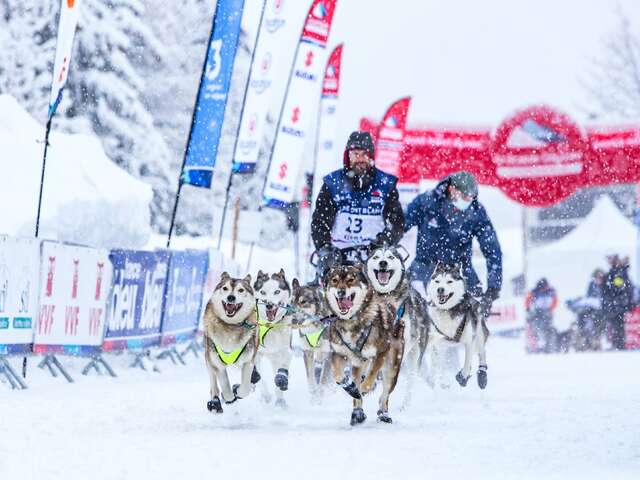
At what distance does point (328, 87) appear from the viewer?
21.7 meters

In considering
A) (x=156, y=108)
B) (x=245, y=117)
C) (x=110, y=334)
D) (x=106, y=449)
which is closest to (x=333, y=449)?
(x=106, y=449)

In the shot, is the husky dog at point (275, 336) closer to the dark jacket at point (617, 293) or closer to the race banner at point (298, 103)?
the race banner at point (298, 103)

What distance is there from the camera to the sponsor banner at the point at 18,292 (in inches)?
366

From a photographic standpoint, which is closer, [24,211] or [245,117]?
[24,211]

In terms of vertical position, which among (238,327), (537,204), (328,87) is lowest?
(238,327)

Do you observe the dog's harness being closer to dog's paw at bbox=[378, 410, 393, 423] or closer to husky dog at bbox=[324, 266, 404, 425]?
husky dog at bbox=[324, 266, 404, 425]

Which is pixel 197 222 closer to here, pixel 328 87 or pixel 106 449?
pixel 328 87

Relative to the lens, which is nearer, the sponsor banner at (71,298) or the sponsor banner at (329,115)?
the sponsor banner at (71,298)

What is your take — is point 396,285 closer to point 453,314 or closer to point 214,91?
point 453,314

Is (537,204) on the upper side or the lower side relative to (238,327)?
upper

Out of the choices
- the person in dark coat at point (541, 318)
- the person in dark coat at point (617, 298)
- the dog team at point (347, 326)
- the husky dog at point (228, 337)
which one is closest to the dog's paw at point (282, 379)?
the dog team at point (347, 326)

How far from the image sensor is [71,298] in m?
10.6

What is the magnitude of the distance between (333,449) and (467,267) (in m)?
4.16

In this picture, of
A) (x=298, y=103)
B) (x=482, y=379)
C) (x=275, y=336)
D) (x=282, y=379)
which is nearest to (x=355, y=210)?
(x=275, y=336)
